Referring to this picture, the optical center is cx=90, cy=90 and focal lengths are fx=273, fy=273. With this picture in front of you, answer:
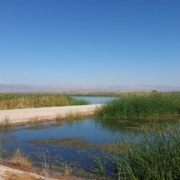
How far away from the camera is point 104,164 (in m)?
6.39

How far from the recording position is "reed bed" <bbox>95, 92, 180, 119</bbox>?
1673 cm

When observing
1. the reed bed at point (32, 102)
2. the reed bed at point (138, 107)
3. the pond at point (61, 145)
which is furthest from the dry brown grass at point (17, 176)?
the reed bed at point (32, 102)

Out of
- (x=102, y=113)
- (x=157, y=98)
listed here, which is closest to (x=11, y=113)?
(x=102, y=113)

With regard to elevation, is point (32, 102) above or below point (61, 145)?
above

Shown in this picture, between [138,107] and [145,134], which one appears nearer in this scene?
[145,134]

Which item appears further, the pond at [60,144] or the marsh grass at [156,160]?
the pond at [60,144]

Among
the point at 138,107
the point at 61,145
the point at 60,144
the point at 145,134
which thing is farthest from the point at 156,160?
the point at 138,107

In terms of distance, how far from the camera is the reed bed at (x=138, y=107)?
1673cm

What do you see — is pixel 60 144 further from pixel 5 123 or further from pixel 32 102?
pixel 32 102

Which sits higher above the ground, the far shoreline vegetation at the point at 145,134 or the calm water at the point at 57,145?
the far shoreline vegetation at the point at 145,134

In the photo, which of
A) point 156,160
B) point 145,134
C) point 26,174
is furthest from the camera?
point 145,134

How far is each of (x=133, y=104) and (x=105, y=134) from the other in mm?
6352

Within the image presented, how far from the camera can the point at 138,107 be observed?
17.1 m

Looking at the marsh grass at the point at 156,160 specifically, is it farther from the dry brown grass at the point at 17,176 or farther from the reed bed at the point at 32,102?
the reed bed at the point at 32,102
